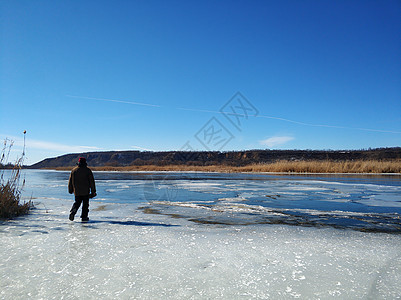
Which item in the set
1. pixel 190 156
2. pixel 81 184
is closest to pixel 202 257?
pixel 81 184

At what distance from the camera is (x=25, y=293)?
2148 mm

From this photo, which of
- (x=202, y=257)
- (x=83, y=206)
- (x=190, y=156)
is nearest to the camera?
(x=202, y=257)

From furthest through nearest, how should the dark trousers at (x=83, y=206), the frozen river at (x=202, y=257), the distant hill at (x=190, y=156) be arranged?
the distant hill at (x=190, y=156) → the dark trousers at (x=83, y=206) → the frozen river at (x=202, y=257)

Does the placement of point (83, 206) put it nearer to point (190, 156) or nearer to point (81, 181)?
point (81, 181)

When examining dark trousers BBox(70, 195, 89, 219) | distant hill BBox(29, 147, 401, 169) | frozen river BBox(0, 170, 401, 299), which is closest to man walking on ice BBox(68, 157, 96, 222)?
dark trousers BBox(70, 195, 89, 219)

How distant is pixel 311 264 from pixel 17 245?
3.41 meters

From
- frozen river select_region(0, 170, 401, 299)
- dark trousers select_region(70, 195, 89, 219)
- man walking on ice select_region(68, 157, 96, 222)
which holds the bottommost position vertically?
frozen river select_region(0, 170, 401, 299)

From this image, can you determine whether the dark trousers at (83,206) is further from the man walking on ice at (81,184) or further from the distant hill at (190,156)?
the distant hill at (190,156)

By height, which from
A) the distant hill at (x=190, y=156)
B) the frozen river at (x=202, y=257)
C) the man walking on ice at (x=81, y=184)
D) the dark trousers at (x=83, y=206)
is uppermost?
the distant hill at (x=190, y=156)

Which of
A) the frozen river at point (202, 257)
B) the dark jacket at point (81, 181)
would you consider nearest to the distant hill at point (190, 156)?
the dark jacket at point (81, 181)

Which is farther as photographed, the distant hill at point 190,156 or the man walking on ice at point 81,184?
the distant hill at point 190,156

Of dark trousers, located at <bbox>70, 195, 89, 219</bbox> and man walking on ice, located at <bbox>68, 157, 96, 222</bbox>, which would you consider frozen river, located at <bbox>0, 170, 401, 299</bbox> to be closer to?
dark trousers, located at <bbox>70, 195, 89, 219</bbox>

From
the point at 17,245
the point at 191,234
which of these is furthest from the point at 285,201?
the point at 17,245

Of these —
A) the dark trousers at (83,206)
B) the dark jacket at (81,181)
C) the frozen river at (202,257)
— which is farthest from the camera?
the dark jacket at (81,181)
